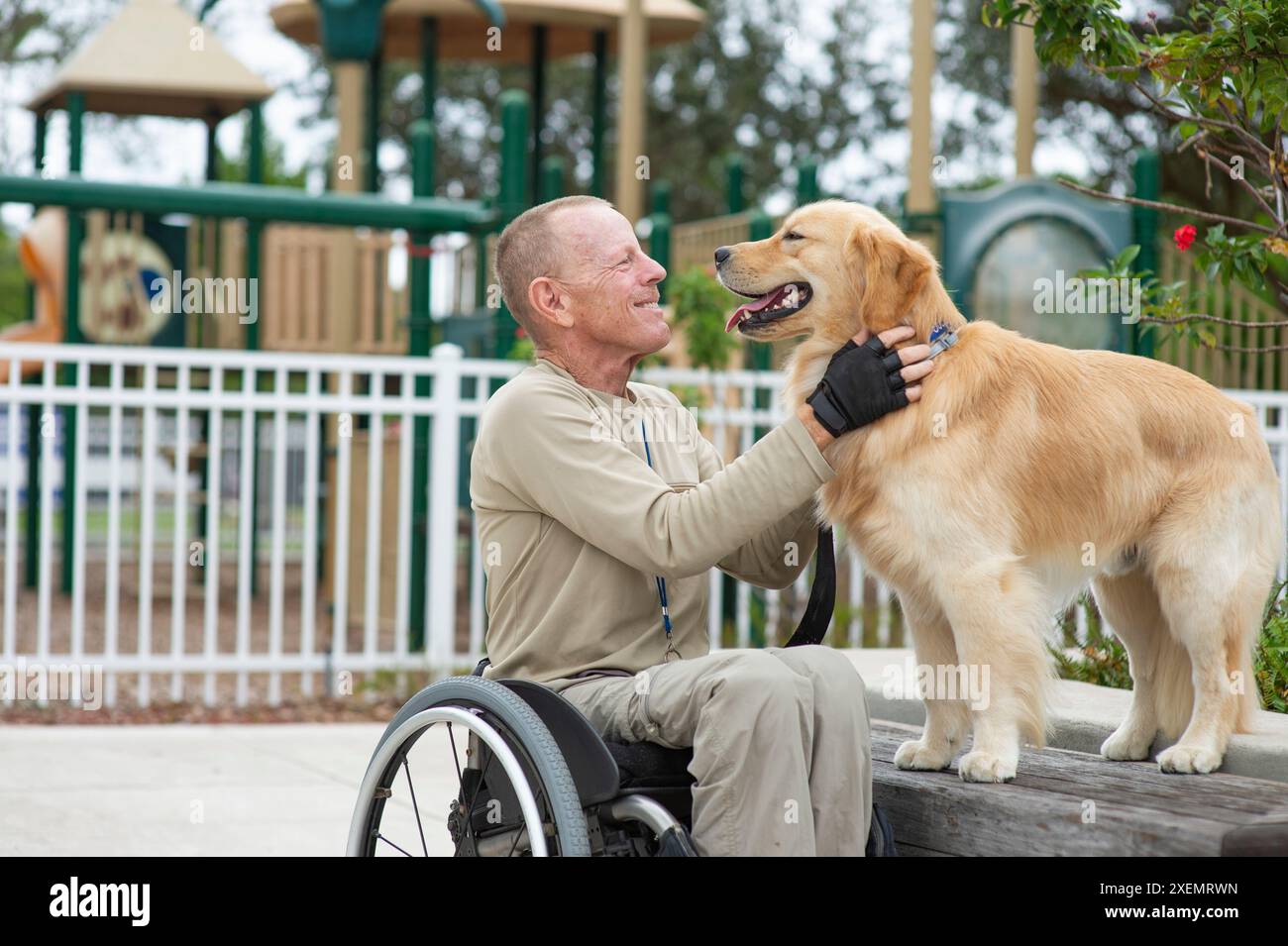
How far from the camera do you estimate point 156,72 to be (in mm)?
12461

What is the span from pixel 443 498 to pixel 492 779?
455 cm

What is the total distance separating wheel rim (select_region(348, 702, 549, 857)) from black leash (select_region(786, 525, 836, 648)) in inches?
29.6

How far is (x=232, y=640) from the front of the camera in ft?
31.6

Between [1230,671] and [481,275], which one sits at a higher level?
[481,275]

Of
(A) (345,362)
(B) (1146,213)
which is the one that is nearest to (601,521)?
(A) (345,362)

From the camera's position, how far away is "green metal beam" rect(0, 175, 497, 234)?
314 inches

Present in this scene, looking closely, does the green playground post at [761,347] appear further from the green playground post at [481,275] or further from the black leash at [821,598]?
the black leash at [821,598]

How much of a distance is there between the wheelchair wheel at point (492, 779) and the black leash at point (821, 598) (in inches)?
28.7

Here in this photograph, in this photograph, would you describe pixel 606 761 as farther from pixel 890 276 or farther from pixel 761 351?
pixel 761 351

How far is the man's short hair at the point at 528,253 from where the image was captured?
317 centimetres

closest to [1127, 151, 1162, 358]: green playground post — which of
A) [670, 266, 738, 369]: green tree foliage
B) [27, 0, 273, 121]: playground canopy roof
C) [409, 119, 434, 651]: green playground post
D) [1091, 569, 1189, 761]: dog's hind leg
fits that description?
[670, 266, 738, 369]: green tree foliage

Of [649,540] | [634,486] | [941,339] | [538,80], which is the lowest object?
[649,540]
